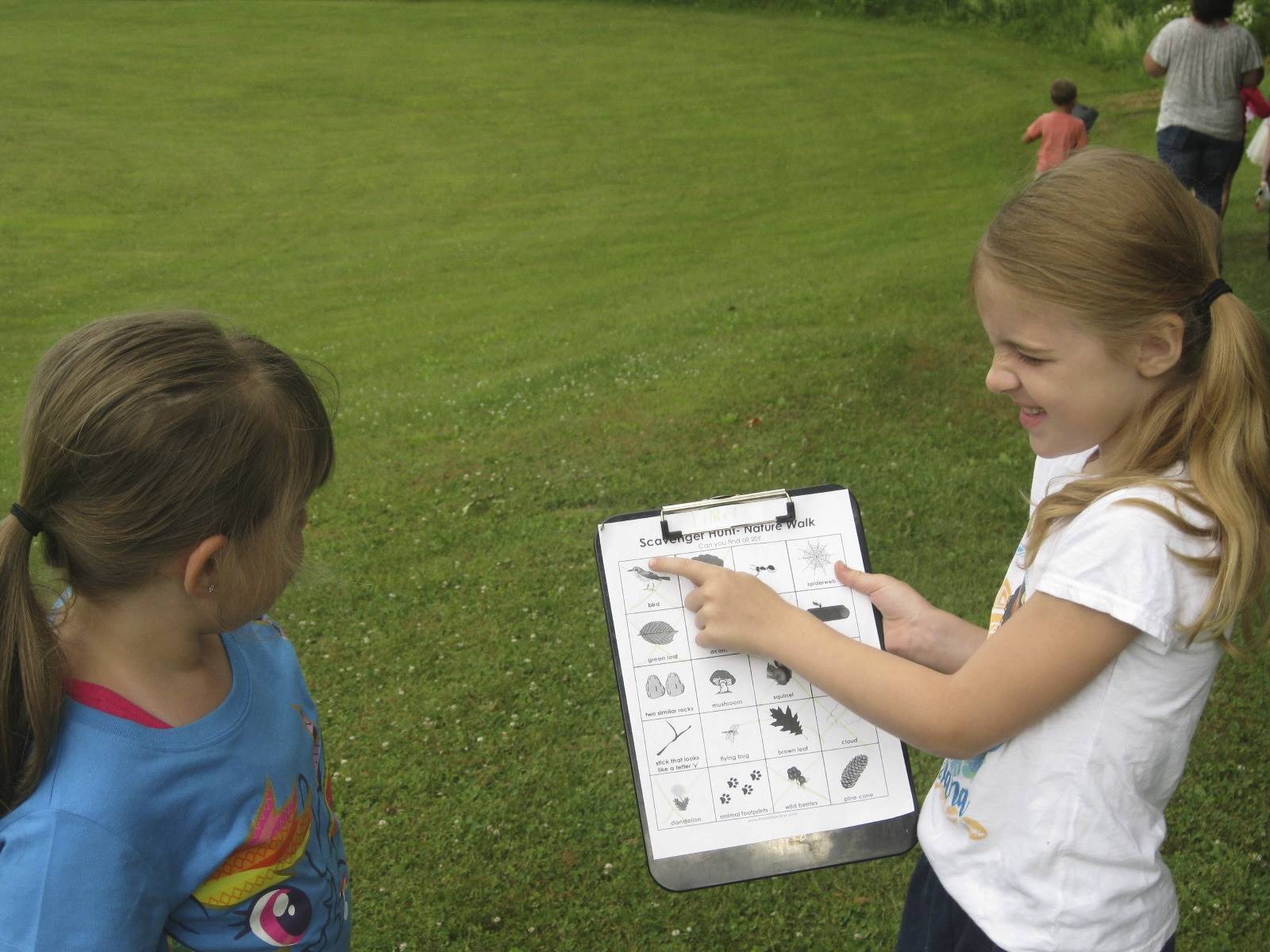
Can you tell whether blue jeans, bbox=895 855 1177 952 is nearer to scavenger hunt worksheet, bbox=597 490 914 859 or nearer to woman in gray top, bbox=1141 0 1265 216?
scavenger hunt worksheet, bbox=597 490 914 859

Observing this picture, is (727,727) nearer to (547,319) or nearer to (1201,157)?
(1201,157)

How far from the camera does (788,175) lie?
18.5 m

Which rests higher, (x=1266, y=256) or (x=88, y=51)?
(x=1266, y=256)

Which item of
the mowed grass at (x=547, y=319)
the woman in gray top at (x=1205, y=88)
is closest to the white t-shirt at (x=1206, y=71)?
the woman in gray top at (x=1205, y=88)

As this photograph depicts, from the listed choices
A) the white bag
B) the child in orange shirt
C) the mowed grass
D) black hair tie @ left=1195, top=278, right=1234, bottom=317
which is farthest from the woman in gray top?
black hair tie @ left=1195, top=278, right=1234, bottom=317

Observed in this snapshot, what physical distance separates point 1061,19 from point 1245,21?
7.20 meters

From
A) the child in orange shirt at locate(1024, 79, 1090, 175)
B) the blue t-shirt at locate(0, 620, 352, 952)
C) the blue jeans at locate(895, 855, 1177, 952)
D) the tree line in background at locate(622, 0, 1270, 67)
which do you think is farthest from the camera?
the tree line in background at locate(622, 0, 1270, 67)

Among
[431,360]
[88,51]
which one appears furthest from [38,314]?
[88,51]

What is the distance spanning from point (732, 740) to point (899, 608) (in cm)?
44

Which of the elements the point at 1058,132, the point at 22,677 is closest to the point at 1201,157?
the point at 1058,132

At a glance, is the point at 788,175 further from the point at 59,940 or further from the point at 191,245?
the point at 59,940

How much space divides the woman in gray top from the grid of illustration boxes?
27.1ft

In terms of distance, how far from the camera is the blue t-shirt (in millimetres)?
1687

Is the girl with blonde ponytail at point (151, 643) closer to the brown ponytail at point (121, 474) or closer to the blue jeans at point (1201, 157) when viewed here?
the brown ponytail at point (121, 474)
